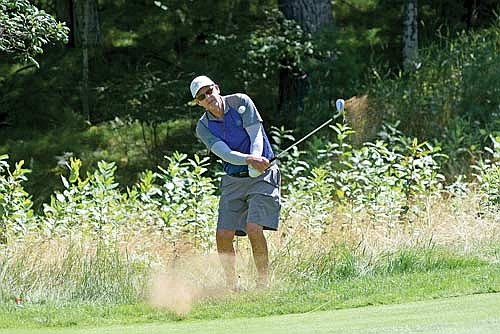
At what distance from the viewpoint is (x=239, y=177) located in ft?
28.7

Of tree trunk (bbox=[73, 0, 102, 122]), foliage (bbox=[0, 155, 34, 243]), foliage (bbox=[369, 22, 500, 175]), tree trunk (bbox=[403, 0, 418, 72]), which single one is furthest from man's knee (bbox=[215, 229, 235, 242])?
tree trunk (bbox=[73, 0, 102, 122])

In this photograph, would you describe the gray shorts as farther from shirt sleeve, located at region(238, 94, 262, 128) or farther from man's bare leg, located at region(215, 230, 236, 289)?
shirt sleeve, located at region(238, 94, 262, 128)

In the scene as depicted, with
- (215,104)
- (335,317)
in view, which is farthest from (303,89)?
(335,317)

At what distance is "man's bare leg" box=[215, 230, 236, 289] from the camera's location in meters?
8.80

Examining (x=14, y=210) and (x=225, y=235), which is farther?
(x=14, y=210)

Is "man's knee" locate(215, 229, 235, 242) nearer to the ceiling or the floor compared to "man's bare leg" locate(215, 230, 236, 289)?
nearer to the ceiling

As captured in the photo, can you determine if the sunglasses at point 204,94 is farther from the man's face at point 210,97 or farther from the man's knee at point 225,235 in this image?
the man's knee at point 225,235

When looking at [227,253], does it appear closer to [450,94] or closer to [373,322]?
[373,322]

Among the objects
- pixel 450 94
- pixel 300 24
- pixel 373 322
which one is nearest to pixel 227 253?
pixel 373 322

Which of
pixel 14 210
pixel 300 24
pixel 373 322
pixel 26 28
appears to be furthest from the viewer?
pixel 300 24

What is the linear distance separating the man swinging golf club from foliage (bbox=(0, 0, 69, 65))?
87.7 inches

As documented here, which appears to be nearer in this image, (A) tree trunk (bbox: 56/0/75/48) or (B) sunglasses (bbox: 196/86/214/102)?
(B) sunglasses (bbox: 196/86/214/102)

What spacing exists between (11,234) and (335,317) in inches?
166

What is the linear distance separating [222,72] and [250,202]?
874cm
